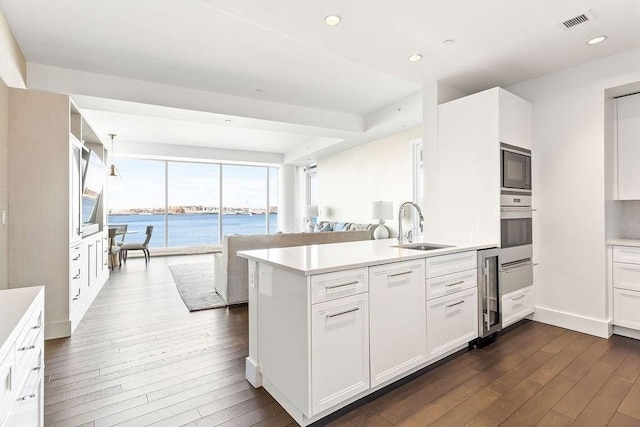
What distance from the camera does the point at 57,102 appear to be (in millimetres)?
3025

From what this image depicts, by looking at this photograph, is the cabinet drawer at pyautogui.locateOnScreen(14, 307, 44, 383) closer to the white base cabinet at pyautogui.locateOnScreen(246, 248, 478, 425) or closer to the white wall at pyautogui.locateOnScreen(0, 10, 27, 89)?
the white base cabinet at pyautogui.locateOnScreen(246, 248, 478, 425)

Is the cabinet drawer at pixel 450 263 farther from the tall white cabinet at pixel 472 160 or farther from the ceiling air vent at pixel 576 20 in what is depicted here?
the ceiling air vent at pixel 576 20

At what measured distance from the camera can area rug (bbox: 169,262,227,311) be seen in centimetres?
402

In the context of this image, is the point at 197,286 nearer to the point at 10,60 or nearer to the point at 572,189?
the point at 10,60

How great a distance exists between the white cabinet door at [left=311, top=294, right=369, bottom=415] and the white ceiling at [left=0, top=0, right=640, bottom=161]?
2.00 metres

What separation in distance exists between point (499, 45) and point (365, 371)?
2840mm

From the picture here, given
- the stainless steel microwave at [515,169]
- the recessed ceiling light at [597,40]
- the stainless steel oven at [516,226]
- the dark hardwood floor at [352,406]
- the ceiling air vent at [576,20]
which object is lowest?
the dark hardwood floor at [352,406]

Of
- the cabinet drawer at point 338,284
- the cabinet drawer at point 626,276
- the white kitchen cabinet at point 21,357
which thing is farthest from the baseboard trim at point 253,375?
the cabinet drawer at point 626,276

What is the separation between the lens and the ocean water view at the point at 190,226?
8.86m

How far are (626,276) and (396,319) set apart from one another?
2.39m

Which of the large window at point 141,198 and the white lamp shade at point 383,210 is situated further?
the large window at point 141,198

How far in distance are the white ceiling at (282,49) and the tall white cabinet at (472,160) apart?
1.34 feet

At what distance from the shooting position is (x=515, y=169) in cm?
310

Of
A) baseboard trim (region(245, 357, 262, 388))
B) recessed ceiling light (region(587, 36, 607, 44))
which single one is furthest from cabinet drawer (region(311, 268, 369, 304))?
recessed ceiling light (region(587, 36, 607, 44))
